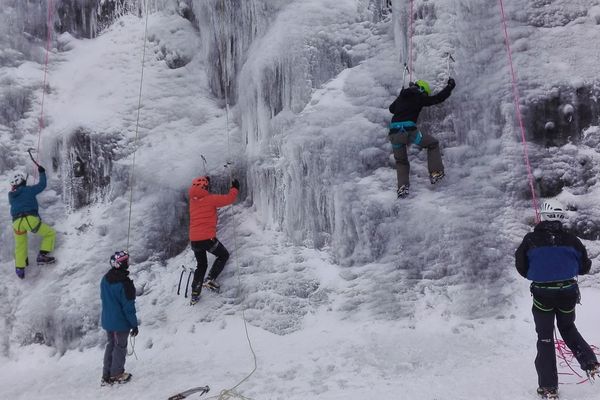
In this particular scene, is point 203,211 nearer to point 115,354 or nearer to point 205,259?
point 205,259

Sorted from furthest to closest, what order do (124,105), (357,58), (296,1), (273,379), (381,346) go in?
(124,105) → (296,1) → (357,58) → (381,346) → (273,379)

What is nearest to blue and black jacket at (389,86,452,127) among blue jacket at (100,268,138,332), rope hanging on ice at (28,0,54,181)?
blue jacket at (100,268,138,332)

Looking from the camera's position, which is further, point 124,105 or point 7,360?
point 124,105

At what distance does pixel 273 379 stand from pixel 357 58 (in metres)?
4.67

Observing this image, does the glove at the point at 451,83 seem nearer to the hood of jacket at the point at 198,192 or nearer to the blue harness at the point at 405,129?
the blue harness at the point at 405,129

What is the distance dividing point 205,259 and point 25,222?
2778 millimetres

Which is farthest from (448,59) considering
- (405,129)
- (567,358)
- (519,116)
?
(567,358)

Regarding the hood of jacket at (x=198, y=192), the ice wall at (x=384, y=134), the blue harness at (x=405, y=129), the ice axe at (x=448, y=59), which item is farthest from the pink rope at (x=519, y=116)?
the hood of jacket at (x=198, y=192)

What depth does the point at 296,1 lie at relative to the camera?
816 centimetres

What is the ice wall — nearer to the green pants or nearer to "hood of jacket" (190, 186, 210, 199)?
"hood of jacket" (190, 186, 210, 199)

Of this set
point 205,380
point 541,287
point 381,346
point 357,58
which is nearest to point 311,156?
point 357,58

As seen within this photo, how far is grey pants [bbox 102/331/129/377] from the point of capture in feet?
18.5

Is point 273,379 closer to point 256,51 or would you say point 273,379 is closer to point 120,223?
point 120,223

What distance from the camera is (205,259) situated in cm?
703
